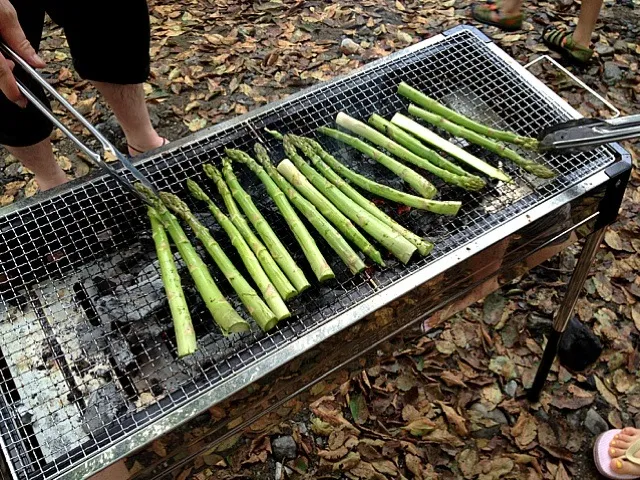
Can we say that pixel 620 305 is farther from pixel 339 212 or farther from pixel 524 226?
pixel 339 212

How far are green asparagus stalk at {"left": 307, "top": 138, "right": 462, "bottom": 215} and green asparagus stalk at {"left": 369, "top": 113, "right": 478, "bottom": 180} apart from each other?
28 cm

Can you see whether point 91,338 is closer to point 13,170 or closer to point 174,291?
point 174,291

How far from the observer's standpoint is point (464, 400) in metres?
4.12

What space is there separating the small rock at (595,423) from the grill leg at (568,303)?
353 mm

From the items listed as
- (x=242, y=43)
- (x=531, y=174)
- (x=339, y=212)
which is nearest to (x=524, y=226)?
(x=531, y=174)

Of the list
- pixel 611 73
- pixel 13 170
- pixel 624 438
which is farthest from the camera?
pixel 611 73

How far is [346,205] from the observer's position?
9.68 feet

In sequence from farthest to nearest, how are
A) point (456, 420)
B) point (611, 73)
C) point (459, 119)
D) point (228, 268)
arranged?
1. point (611, 73)
2. point (456, 420)
3. point (459, 119)
4. point (228, 268)

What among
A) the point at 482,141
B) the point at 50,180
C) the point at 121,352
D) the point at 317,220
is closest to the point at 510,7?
the point at 482,141

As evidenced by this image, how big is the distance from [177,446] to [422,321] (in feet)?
4.45

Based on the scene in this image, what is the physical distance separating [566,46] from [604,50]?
1.83ft

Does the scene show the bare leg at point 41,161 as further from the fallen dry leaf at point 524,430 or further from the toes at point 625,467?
the toes at point 625,467

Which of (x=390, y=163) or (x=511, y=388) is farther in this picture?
(x=511, y=388)

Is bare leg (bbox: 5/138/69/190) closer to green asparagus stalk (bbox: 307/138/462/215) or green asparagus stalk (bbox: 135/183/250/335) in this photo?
green asparagus stalk (bbox: 135/183/250/335)
